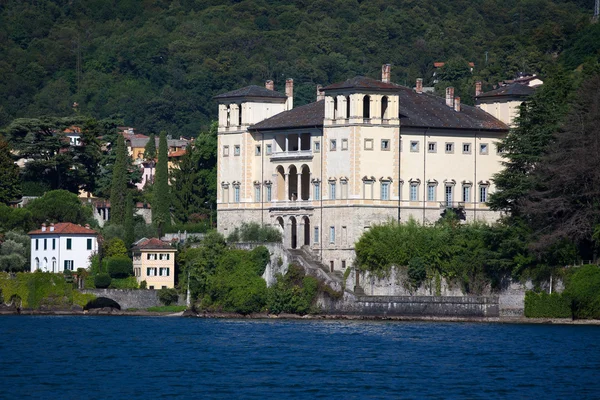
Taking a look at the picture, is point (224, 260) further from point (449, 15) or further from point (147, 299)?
point (449, 15)

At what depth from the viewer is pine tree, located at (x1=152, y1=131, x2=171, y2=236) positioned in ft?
385

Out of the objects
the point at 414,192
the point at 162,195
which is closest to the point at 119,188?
the point at 162,195

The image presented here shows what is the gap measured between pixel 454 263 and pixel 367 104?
11353 mm

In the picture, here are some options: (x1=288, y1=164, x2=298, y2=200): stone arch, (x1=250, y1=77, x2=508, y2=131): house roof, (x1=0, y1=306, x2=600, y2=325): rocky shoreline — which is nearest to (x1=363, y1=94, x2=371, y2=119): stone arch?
(x1=250, y1=77, x2=508, y2=131): house roof

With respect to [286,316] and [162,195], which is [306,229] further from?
[162,195]

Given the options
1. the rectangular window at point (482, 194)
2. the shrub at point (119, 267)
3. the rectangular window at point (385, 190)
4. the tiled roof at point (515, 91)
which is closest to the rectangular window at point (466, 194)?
the rectangular window at point (482, 194)

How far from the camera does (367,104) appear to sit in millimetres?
100125

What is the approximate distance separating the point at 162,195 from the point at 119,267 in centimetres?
1239

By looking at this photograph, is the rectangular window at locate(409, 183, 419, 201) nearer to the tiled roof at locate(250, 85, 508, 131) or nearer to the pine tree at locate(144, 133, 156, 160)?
the tiled roof at locate(250, 85, 508, 131)

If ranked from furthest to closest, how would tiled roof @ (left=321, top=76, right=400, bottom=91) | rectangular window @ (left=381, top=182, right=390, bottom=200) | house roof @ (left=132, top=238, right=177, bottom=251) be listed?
house roof @ (left=132, top=238, right=177, bottom=251), rectangular window @ (left=381, top=182, right=390, bottom=200), tiled roof @ (left=321, top=76, right=400, bottom=91)

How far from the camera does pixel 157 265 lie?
10738 centimetres

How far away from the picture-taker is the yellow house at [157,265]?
351 ft

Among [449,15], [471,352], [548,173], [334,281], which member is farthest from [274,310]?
[449,15]

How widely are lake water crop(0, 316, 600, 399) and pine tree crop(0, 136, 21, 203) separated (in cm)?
3151
